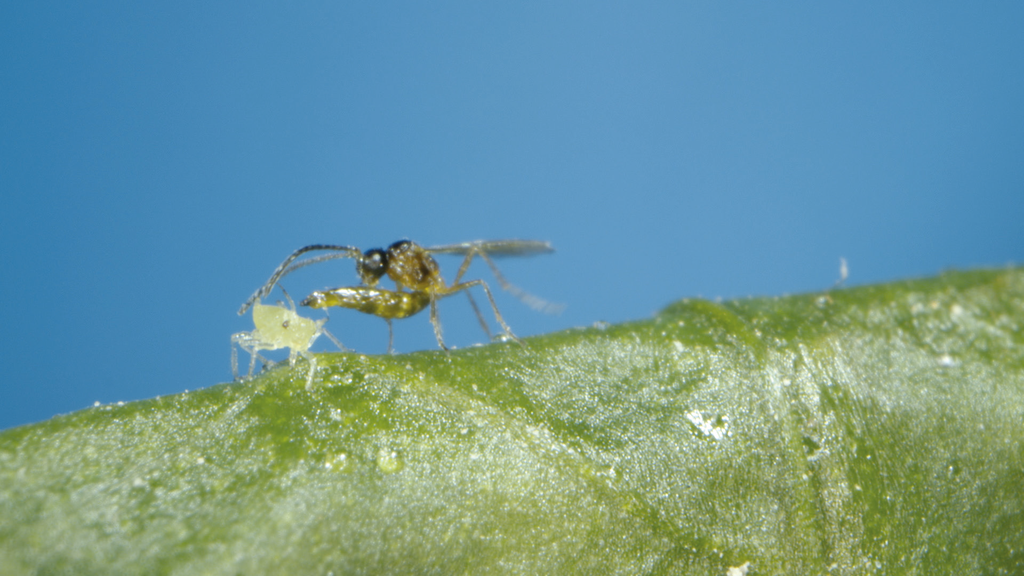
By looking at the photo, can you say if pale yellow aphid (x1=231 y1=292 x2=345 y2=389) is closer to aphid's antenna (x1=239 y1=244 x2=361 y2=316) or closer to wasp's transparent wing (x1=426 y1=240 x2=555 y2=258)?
aphid's antenna (x1=239 y1=244 x2=361 y2=316)

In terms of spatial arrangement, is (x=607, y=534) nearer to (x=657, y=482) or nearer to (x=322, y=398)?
(x=657, y=482)

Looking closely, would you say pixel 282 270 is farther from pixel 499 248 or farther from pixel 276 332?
pixel 499 248

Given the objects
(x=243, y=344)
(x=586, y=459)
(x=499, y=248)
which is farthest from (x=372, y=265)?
(x=586, y=459)

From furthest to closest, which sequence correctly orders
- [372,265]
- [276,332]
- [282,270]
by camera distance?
[372,265], [282,270], [276,332]

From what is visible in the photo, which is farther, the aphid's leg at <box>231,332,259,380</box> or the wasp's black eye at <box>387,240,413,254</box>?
the wasp's black eye at <box>387,240,413,254</box>

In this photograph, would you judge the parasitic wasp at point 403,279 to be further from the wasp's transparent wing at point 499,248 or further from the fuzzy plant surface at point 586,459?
the fuzzy plant surface at point 586,459

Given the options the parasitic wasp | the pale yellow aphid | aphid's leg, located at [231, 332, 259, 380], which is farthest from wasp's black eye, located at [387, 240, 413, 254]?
aphid's leg, located at [231, 332, 259, 380]
